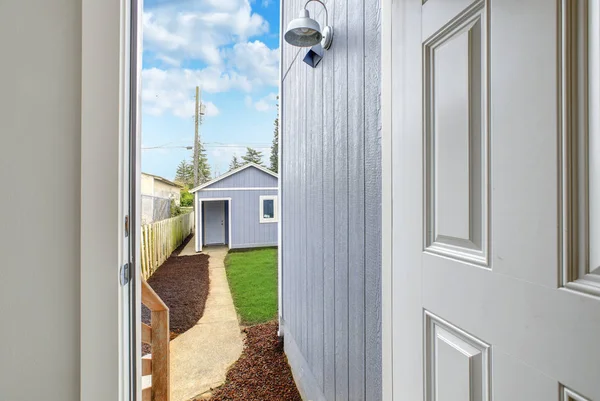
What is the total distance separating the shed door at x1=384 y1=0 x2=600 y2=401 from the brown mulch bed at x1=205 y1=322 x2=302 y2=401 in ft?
6.27

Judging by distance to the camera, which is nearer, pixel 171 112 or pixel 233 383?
pixel 233 383

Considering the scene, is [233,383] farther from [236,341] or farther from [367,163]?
[367,163]

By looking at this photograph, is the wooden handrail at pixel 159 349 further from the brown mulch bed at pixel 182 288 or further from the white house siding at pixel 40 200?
the brown mulch bed at pixel 182 288

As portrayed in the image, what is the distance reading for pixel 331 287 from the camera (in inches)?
64.3

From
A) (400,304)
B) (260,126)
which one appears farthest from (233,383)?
(260,126)

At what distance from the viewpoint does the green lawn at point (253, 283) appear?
4.24m

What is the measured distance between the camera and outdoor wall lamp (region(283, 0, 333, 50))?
1528 millimetres

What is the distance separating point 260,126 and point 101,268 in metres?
19.0

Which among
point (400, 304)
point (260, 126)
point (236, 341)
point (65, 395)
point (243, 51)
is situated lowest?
point (236, 341)

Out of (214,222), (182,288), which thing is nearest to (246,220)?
(214,222)

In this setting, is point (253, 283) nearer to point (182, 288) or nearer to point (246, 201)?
point (182, 288)

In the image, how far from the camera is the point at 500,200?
1.72 ft

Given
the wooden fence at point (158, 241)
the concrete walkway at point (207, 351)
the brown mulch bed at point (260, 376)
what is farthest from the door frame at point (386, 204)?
the wooden fence at point (158, 241)

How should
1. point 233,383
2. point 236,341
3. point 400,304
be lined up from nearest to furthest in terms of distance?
1. point 400,304
2. point 233,383
3. point 236,341
